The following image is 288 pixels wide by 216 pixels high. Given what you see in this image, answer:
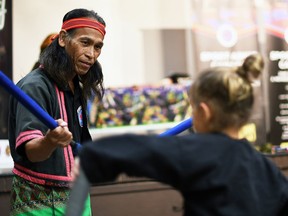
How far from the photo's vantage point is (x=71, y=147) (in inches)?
83.5

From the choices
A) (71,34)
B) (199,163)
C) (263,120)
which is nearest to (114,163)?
(199,163)

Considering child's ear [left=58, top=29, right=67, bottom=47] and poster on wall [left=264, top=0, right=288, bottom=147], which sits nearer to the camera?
child's ear [left=58, top=29, right=67, bottom=47]

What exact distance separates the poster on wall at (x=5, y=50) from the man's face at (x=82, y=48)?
4.85 ft

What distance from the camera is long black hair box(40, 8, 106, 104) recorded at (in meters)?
2.14

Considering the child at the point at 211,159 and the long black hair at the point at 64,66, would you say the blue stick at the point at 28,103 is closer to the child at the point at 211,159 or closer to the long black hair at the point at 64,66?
the long black hair at the point at 64,66

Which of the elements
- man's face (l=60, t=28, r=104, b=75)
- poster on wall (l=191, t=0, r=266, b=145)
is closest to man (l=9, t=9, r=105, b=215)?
man's face (l=60, t=28, r=104, b=75)

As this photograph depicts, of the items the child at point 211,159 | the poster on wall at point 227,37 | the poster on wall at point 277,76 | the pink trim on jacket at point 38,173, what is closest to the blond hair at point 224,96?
the child at point 211,159

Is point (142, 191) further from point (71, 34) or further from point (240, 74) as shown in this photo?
point (240, 74)

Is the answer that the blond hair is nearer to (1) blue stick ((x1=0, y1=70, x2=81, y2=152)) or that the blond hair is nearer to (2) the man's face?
(1) blue stick ((x1=0, y1=70, x2=81, y2=152))

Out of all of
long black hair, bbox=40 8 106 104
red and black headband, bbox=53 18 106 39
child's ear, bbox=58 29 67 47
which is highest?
red and black headband, bbox=53 18 106 39

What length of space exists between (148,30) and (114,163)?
14.1 feet

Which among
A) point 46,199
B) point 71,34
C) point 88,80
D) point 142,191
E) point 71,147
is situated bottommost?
point 142,191

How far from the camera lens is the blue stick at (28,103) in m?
1.85

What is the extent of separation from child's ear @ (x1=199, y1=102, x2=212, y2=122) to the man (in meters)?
0.53
